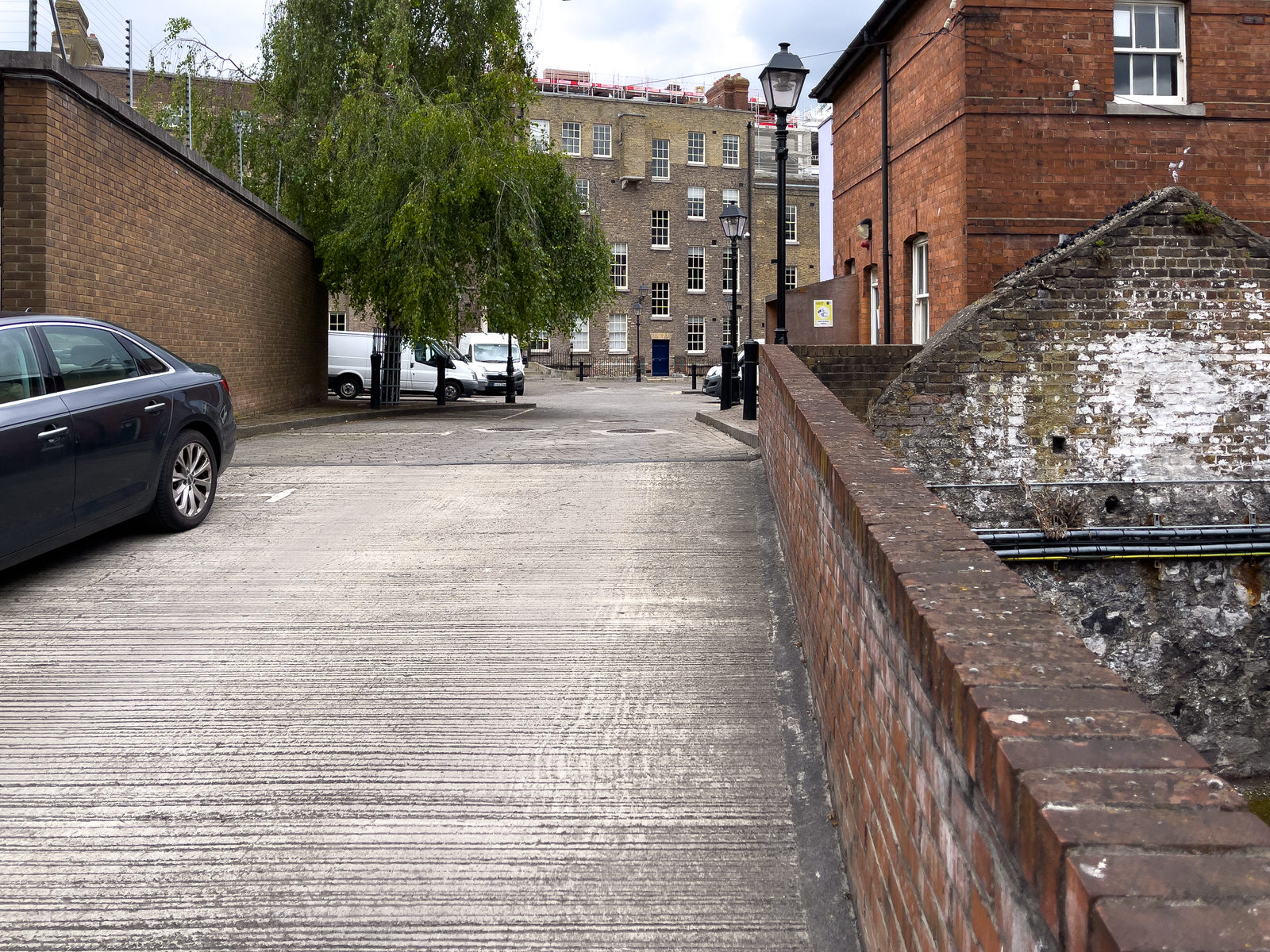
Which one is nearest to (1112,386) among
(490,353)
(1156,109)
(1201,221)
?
(1201,221)

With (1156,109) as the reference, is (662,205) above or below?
above

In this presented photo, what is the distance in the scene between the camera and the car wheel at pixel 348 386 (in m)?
33.7

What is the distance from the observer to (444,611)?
6.57 metres

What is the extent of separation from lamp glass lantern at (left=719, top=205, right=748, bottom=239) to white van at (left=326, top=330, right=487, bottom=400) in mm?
10973

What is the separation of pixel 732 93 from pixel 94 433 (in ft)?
207

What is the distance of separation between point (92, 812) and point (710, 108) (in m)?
63.4

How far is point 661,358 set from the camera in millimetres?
62875

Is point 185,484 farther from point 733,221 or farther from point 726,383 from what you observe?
point 733,221

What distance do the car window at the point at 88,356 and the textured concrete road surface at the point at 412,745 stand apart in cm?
122

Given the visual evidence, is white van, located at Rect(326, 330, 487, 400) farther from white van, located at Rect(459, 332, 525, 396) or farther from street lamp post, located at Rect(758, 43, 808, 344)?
street lamp post, located at Rect(758, 43, 808, 344)

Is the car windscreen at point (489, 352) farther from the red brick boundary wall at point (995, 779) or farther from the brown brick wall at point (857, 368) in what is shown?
the red brick boundary wall at point (995, 779)

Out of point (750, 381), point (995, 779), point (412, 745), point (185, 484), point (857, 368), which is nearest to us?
point (995, 779)

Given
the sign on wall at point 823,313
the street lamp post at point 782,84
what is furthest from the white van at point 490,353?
the street lamp post at point 782,84

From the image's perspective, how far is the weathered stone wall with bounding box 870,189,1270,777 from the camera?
39.0 feet
